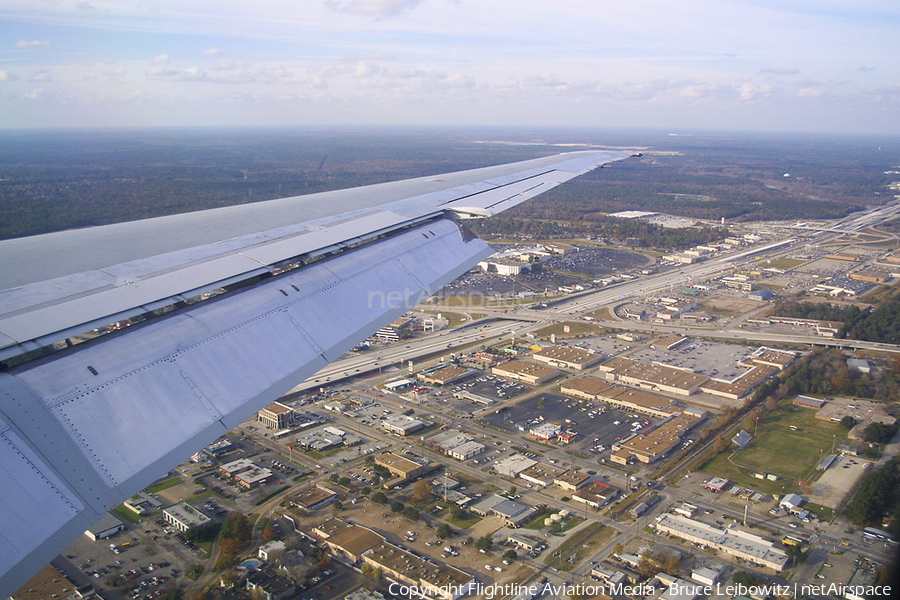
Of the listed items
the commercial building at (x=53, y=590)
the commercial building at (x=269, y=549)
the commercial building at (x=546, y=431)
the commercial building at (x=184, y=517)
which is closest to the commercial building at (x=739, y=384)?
the commercial building at (x=546, y=431)

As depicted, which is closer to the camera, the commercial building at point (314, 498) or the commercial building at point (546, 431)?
the commercial building at point (314, 498)

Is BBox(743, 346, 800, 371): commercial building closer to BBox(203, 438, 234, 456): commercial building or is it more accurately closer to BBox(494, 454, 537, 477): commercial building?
BBox(494, 454, 537, 477): commercial building

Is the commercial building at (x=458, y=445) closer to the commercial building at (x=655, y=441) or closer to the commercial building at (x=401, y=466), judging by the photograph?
the commercial building at (x=401, y=466)

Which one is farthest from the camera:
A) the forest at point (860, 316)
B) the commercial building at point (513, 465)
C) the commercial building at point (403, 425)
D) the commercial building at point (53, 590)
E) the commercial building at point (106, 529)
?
the forest at point (860, 316)

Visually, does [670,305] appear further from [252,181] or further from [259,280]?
[252,181]

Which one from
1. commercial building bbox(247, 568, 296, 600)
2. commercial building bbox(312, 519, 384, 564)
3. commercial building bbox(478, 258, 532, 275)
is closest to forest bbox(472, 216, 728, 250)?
commercial building bbox(478, 258, 532, 275)

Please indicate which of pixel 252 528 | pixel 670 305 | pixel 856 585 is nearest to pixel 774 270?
pixel 670 305
